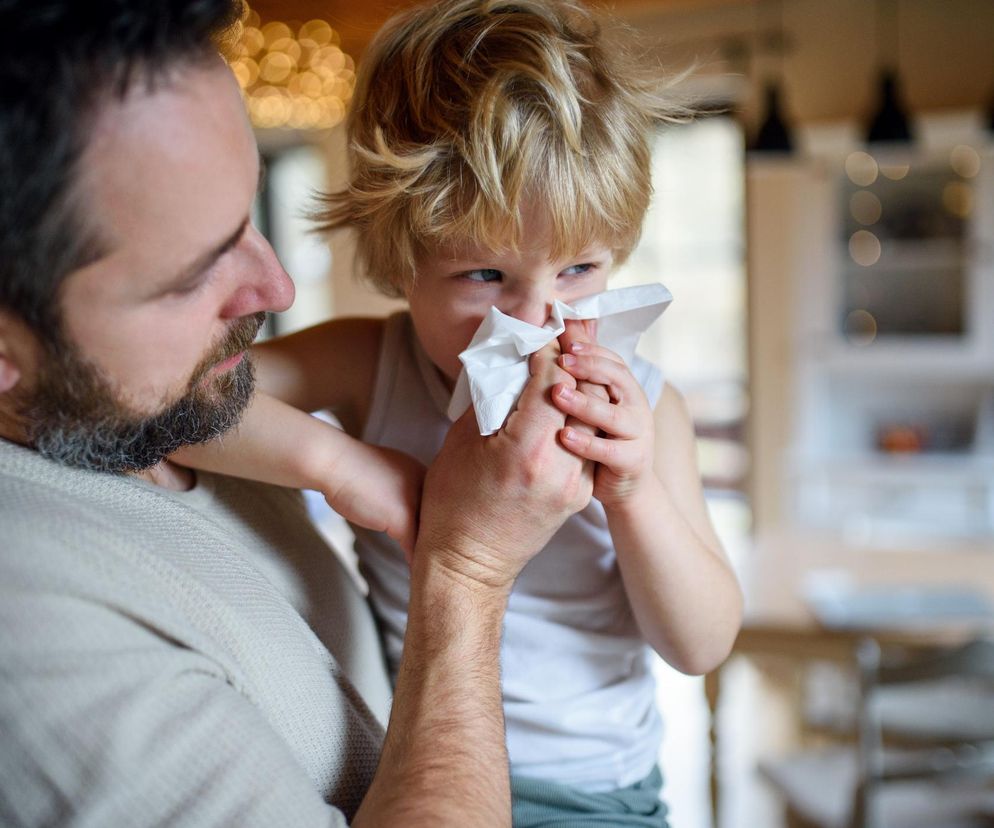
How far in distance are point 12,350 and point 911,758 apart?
2.79 metres

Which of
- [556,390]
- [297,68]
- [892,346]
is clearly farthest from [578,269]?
[892,346]

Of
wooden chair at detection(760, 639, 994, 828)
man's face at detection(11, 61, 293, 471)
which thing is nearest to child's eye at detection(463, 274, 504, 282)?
man's face at detection(11, 61, 293, 471)

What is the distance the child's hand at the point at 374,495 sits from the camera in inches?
38.5

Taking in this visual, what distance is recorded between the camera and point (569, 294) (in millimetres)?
1049

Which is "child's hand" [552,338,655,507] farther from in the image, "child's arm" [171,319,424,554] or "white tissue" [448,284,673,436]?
"child's arm" [171,319,424,554]

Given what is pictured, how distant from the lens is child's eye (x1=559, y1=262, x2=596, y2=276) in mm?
1058

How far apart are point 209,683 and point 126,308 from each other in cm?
32

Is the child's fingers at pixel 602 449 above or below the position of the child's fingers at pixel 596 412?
below

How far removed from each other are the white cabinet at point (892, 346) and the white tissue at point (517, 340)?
4.24 meters

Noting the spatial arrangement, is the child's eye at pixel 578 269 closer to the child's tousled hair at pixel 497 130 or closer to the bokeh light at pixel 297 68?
the child's tousled hair at pixel 497 130

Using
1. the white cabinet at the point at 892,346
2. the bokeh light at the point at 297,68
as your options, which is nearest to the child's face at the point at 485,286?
the bokeh light at the point at 297,68

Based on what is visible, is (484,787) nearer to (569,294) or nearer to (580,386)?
(580,386)

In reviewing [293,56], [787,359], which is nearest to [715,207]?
[787,359]

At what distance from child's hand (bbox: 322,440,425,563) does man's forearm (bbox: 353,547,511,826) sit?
3.0 inches
